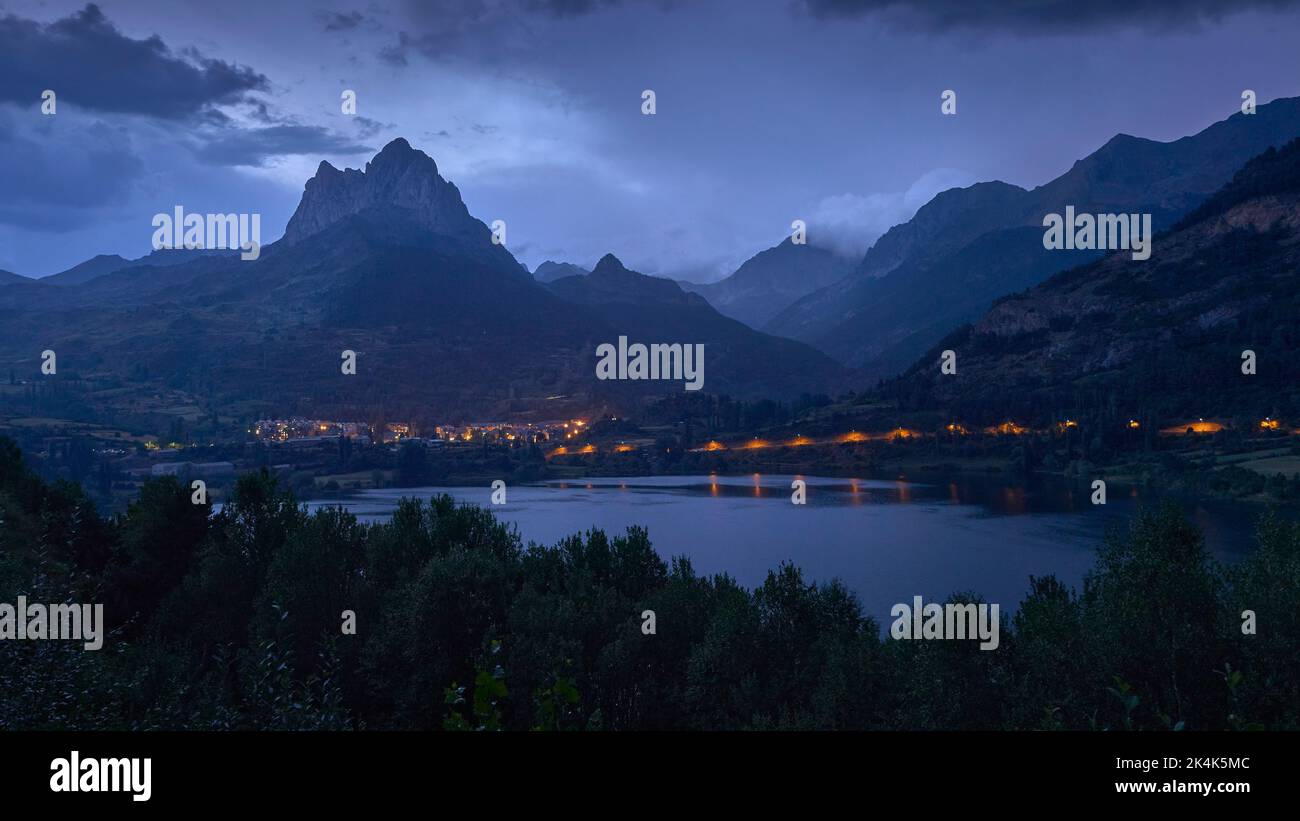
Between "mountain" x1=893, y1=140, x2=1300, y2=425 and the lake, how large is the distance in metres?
27.0

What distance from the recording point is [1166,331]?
147 metres

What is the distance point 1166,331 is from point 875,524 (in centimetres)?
9220

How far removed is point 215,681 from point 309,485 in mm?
103117

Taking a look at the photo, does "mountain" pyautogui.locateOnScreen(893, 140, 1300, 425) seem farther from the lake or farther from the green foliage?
the green foliage

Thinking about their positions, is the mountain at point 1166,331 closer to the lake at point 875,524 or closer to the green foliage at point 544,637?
the lake at point 875,524

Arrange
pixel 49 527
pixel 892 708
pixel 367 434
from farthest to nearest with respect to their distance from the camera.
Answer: pixel 367 434 < pixel 49 527 < pixel 892 708

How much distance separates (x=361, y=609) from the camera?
115ft

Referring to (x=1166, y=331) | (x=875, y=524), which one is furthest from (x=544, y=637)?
(x=1166, y=331)

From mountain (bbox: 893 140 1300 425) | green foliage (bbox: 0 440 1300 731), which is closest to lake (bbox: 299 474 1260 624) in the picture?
green foliage (bbox: 0 440 1300 731)

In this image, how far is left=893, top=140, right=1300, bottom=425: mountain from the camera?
123750 millimetres
